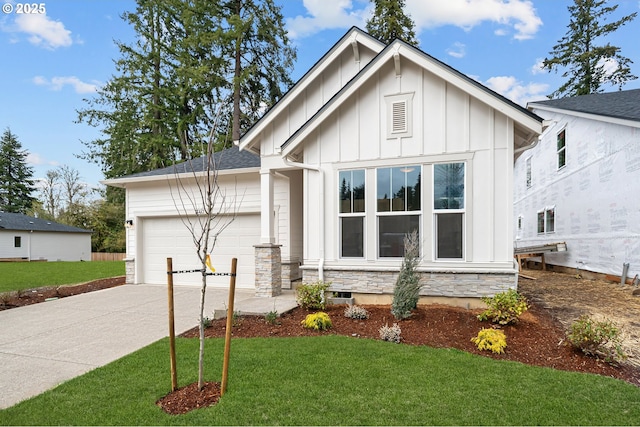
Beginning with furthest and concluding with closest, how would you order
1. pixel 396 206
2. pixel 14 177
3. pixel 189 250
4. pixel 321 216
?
1. pixel 14 177
2. pixel 189 250
3. pixel 321 216
4. pixel 396 206

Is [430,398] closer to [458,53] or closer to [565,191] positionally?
[565,191]

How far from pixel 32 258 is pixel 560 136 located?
3717 centimetres

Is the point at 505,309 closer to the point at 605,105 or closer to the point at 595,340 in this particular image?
the point at 595,340

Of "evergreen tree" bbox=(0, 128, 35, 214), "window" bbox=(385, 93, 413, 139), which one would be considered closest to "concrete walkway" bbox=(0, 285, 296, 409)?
"window" bbox=(385, 93, 413, 139)

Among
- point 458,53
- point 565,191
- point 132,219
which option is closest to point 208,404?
point 132,219

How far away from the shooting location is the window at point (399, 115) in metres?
7.00

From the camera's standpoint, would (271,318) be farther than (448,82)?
No

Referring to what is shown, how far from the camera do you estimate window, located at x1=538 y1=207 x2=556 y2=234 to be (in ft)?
47.7

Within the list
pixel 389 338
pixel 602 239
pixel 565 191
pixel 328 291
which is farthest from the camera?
pixel 565 191

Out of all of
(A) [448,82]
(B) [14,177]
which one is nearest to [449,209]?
(A) [448,82]

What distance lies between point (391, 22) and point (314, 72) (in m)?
14.6

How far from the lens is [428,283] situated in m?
6.74

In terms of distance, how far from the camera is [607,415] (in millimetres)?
3037

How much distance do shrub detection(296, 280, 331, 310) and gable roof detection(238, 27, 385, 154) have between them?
3.85m
